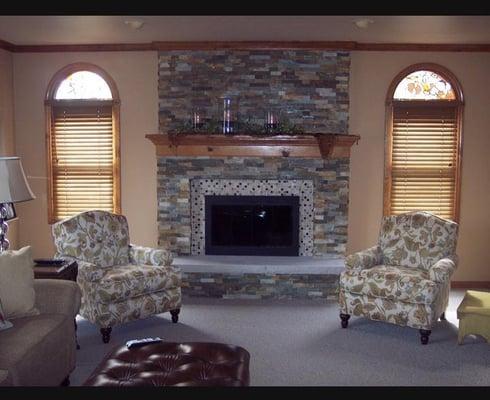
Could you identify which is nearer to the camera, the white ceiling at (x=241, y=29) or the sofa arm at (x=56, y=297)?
the sofa arm at (x=56, y=297)

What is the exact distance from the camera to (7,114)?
6.25m

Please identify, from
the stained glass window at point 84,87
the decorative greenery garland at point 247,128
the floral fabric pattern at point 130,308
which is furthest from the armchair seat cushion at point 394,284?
the stained glass window at point 84,87

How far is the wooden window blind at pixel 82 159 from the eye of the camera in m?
6.35

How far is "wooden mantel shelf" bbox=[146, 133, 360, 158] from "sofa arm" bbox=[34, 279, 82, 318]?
2.46 metres

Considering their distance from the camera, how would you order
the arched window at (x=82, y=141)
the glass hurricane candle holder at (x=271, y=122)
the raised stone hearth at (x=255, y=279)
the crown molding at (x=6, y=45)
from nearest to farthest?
1. the raised stone hearth at (x=255, y=279)
2. the glass hurricane candle holder at (x=271, y=122)
3. the crown molding at (x=6, y=45)
4. the arched window at (x=82, y=141)

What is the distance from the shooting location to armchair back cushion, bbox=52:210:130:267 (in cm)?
492

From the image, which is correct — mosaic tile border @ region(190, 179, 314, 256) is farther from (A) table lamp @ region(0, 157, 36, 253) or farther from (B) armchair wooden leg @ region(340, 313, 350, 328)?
(A) table lamp @ region(0, 157, 36, 253)

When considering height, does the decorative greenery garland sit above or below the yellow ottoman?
above

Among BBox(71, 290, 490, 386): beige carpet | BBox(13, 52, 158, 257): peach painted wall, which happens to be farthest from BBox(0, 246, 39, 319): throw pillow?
BBox(13, 52, 158, 257): peach painted wall

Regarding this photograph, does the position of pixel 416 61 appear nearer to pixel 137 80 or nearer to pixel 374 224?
pixel 374 224

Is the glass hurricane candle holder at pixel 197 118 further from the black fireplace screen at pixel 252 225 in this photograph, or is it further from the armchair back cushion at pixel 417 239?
the armchair back cushion at pixel 417 239

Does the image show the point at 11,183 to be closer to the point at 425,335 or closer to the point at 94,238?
the point at 94,238

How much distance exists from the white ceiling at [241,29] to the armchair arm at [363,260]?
6.88 feet

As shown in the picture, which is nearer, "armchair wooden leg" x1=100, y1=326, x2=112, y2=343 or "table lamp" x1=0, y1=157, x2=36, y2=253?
"table lamp" x1=0, y1=157, x2=36, y2=253
